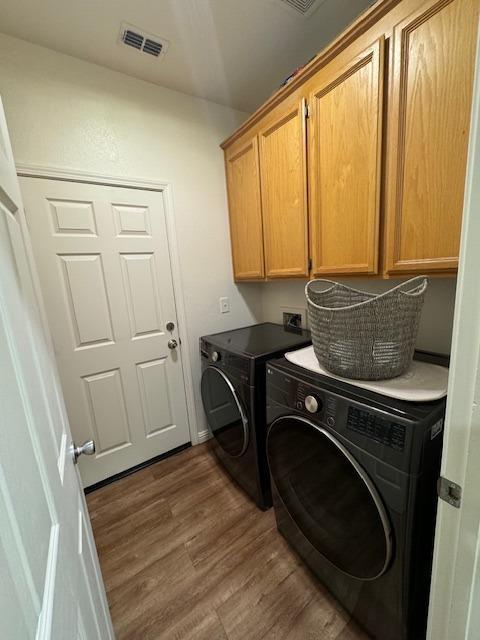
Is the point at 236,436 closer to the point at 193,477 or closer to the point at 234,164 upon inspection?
the point at 193,477

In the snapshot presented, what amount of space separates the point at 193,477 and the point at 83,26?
102 inches

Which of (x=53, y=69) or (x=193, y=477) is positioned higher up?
Result: (x=53, y=69)

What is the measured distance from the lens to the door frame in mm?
1353

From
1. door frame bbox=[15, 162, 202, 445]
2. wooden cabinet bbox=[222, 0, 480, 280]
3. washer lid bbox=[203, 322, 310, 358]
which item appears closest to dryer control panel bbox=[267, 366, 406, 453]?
washer lid bbox=[203, 322, 310, 358]

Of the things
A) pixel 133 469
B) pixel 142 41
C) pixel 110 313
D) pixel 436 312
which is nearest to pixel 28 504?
pixel 110 313

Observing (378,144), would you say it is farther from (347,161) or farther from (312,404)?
(312,404)

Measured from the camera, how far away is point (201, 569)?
3.91 ft

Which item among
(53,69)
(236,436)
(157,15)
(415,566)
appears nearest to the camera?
(415,566)

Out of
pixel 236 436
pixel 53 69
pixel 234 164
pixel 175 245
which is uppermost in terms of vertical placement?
pixel 53 69

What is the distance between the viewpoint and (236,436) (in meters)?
1.46

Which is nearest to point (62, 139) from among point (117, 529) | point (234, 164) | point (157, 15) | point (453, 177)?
point (157, 15)

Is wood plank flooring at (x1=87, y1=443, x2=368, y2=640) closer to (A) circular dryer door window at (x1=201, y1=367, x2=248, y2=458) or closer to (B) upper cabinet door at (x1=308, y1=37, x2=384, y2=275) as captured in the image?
(A) circular dryer door window at (x1=201, y1=367, x2=248, y2=458)

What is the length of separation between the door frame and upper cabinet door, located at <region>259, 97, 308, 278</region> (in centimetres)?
65

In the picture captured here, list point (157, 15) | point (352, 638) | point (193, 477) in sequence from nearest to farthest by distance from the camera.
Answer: point (352, 638) < point (157, 15) < point (193, 477)
